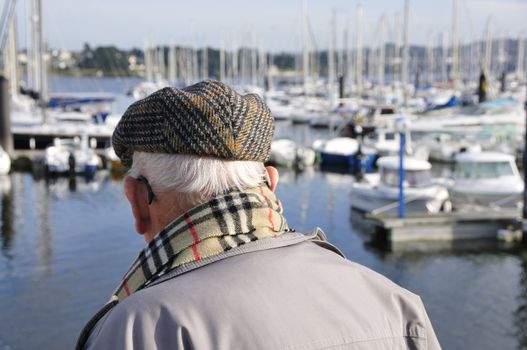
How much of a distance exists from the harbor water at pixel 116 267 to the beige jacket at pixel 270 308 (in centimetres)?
1091

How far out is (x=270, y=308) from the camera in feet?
5.38

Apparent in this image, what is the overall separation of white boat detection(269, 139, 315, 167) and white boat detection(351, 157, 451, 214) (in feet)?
41.5

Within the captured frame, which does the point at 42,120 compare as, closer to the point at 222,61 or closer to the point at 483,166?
the point at 483,166

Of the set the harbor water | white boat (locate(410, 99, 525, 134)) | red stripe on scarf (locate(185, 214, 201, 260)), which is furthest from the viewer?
white boat (locate(410, 99, 525, 134))

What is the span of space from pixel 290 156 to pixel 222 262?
34019 millimetres

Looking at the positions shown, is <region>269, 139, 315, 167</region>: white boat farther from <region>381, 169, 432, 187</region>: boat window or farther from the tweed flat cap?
the tweed flat cap

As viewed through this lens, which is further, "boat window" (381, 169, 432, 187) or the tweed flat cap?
"boat window" (381, 169, 432, 187)

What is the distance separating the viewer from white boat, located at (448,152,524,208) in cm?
2169

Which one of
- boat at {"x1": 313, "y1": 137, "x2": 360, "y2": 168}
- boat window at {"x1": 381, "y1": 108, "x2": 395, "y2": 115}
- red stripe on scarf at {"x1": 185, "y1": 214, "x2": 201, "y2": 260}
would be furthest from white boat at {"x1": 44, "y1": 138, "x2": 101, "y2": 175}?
red stripe on scarf at {"x1": 185, "y1": 214, "x2": 201, "y2": 260}

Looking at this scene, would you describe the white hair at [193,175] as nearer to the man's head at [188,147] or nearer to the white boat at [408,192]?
the man's head at [188,147]

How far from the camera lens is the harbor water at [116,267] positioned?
13070 millimetres

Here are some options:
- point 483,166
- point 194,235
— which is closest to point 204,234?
point 194,235

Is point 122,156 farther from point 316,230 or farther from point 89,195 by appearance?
point 89,195

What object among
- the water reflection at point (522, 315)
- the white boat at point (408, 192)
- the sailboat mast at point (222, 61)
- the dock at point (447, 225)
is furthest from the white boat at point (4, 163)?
the sailboat mast at point (222, 61)
